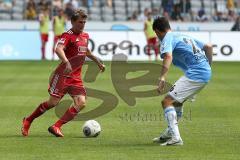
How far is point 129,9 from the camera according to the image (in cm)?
4084

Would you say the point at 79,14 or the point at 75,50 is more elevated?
the point at 79,14

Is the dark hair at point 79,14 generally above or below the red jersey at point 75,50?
above

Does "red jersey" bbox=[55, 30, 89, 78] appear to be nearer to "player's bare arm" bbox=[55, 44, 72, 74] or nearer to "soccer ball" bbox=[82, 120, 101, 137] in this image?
"player's bare arm" bbox=[55, 44, 72, 74]

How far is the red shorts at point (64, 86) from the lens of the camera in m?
13.2

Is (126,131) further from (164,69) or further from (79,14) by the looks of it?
(164,69)

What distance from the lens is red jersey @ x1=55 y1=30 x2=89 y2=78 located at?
13055mm

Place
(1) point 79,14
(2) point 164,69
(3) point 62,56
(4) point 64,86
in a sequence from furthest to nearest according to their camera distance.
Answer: (4) point 64,86 < (1) point 79,14 < (3) point 62,56 < (2) point 164,69

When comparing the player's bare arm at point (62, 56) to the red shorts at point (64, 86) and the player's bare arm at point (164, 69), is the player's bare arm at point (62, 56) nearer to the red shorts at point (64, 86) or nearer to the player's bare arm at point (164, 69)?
the red shorts at point (64, 86)

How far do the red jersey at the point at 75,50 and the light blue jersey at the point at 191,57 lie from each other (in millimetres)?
1800

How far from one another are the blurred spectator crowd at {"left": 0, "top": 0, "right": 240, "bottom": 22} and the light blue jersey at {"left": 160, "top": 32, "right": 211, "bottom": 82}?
2707 centimetres

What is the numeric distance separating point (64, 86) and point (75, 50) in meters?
0.65

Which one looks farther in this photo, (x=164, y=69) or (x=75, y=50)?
(x=75, y=50)

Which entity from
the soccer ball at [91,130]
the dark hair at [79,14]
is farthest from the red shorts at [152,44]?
the dark hair at [79,14]

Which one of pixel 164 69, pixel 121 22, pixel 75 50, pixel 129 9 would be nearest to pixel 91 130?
pixel 75 50
